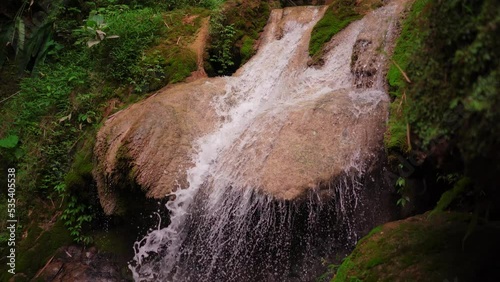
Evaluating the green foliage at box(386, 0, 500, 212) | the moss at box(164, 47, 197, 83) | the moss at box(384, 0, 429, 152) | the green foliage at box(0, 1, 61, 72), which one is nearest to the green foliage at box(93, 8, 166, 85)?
the moss at box(164, 47, 197, 83)

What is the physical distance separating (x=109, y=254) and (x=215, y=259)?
1.87 m

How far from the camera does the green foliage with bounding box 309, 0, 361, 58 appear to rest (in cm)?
675

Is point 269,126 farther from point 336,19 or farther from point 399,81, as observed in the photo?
point 336,19

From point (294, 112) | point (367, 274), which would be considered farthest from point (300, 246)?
point (294, 112)

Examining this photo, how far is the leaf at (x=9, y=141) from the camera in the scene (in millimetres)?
7037

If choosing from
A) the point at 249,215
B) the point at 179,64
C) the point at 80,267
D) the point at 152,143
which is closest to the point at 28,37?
the point at 179,64

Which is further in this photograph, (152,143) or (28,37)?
(28,37)

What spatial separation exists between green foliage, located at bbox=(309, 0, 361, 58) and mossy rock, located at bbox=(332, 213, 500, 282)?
3711mm

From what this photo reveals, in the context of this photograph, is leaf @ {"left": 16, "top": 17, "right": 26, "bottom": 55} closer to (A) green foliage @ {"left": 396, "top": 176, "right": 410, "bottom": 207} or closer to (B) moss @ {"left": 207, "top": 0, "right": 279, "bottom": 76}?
(B) moss @ {"left": 207, "top": 0, "right": 279, "bottom": 76}

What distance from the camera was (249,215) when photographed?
4398 mm

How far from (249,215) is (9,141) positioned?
5.07m

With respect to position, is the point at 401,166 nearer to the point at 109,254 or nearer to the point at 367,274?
the point at 367,274

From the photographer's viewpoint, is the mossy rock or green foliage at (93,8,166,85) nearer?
the mossy rock

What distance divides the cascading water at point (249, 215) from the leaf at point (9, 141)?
343cm
